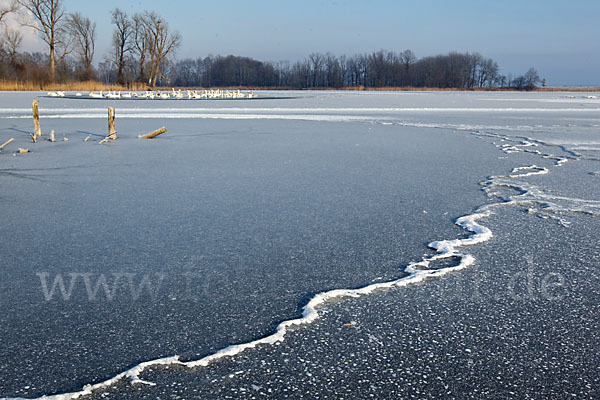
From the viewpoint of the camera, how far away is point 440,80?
2628 inches

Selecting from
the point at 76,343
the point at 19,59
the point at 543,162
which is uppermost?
the point at 19,59

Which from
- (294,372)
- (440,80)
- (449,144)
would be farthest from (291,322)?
(440,80)

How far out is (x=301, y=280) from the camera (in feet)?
7.95

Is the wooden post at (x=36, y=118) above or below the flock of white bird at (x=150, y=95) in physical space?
below

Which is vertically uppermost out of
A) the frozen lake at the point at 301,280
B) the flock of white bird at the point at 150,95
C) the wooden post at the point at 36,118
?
the flock of white bird at the point at 150,95

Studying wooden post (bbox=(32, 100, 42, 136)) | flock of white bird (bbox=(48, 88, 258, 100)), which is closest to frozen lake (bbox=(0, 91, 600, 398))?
wooden post (bbox=(32, 100, 42, 136))

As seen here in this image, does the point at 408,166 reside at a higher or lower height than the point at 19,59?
lower

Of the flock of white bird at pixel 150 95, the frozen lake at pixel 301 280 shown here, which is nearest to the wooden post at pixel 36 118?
the frozen lake at pixel 301 280

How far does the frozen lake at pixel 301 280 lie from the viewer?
5.33 feet

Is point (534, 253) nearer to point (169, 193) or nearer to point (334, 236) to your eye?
point (334, 236)

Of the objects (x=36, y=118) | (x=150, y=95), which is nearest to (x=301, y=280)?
(x=36, y=118)

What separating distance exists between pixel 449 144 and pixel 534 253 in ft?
17.1

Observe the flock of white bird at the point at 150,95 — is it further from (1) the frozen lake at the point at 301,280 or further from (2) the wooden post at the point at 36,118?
(1) the frozen lake at the point at 301,280

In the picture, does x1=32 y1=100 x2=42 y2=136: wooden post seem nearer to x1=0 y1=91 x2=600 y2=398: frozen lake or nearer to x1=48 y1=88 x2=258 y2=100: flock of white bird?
x1=0 y1=91 x2=600 y2=398: frozen lake
